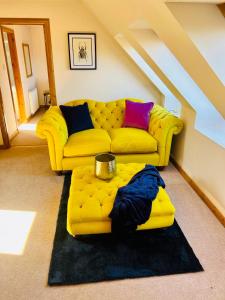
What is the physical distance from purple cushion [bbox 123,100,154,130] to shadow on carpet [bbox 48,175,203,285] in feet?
5.46

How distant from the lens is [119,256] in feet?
5.75

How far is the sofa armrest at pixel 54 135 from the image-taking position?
108 inches

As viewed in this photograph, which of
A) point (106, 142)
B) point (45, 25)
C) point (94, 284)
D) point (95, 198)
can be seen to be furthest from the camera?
point (45, 25)

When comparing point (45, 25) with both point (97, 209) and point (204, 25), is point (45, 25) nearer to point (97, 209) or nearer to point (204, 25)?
point (204, 25)

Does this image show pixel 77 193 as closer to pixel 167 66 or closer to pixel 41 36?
pixel 167 66

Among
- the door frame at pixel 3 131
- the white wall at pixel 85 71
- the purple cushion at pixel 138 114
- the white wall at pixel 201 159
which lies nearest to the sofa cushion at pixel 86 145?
the purple cushion at pixel 138 114

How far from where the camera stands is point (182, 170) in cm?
304

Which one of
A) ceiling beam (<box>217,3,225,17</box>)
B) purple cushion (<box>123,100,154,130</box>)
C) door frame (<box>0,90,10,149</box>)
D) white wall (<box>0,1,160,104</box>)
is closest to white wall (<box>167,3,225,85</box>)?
ceiling beam (<box>217,3,225,17</box>)

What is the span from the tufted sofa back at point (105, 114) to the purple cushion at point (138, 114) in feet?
0.51

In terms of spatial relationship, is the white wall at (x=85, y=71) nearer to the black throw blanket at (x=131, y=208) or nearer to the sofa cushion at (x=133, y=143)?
the sofa cushion at (x=133, y=143)

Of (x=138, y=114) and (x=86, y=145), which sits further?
(x=138, y=114)

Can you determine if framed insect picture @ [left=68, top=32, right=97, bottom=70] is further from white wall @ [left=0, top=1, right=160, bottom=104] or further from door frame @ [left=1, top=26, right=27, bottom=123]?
door frame @ [left=1, top=26, right=27, bottom=123]

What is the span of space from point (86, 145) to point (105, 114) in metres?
0.81

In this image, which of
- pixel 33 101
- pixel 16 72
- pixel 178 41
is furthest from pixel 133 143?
pixel 33 101
